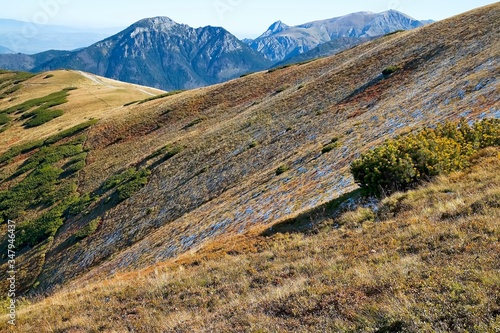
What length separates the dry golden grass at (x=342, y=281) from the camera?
6.44 meters

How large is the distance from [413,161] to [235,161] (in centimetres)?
1897

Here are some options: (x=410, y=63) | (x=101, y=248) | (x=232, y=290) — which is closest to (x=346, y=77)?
(x=410, y=63)

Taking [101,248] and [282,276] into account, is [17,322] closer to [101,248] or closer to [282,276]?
[282,276]

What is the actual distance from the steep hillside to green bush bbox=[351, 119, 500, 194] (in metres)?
3.06

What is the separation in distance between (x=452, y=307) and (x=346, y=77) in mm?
35755

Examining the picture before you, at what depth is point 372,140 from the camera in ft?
67.3

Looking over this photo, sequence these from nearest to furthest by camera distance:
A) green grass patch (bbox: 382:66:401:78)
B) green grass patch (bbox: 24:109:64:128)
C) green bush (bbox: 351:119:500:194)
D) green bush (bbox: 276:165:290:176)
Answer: green bush (bbox: 351:119:500:194) → green bush (bbox: 276:165:290:176) → green grass patch (bbox: 382:66:401:78) → green grass patch (bbox: 24:109:64:128)

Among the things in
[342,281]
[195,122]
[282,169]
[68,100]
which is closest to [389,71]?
[282,169]

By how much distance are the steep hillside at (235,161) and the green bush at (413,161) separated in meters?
3.06

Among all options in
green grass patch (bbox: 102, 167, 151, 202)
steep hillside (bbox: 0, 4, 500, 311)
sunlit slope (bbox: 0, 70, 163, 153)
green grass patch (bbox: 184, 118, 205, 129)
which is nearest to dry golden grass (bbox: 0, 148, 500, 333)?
steep hillside (bbox: 0, 4, 500, 311)

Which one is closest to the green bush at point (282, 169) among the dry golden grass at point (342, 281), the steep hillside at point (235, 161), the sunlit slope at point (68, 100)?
the steep hillside at point (235, 161)

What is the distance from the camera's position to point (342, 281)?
27.7ft

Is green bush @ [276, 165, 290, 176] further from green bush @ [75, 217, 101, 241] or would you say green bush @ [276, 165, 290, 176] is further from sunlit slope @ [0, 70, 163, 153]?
sunlit slope @ [0, 70, 163, 153]

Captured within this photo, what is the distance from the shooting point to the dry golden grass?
6.44m
